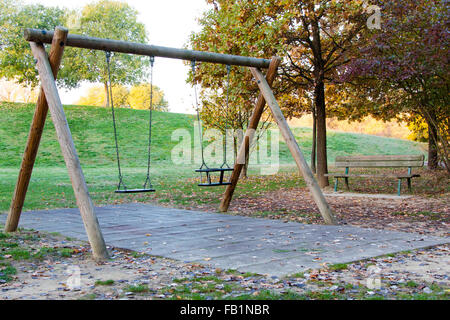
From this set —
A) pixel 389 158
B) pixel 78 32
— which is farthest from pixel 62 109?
pixel 78 32

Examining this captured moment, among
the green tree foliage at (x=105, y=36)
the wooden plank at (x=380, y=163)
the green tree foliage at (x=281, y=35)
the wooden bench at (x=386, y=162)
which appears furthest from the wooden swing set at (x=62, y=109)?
the green tree foliage at (x=105, y=36)

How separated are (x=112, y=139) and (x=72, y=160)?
28.2m

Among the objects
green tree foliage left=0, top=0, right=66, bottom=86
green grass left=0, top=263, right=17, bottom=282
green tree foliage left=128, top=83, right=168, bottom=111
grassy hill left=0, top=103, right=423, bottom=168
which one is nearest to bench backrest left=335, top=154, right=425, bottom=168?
green grass left=0, top=263, right=17, bottom=282

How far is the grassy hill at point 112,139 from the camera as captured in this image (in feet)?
93.8

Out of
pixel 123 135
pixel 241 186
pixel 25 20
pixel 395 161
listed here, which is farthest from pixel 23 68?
pixel 395 161

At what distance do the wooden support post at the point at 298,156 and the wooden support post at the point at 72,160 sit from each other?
3.60 metres

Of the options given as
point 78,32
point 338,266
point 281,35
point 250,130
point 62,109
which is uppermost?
point 78,32

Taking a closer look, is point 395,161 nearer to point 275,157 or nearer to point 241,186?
point 241,186

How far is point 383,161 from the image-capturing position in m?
12.8

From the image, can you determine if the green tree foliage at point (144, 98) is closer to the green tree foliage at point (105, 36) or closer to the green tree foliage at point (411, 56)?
the green tree foliage at point (105, 36)

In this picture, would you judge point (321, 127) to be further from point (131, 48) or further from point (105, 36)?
point (105, 36)

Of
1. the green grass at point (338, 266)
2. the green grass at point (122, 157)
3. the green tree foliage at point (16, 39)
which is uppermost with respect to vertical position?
the green tree foliage at point (16, 39)

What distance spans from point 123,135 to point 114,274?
30.3 metres

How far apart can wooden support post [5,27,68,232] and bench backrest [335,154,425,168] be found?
28.8 ft
